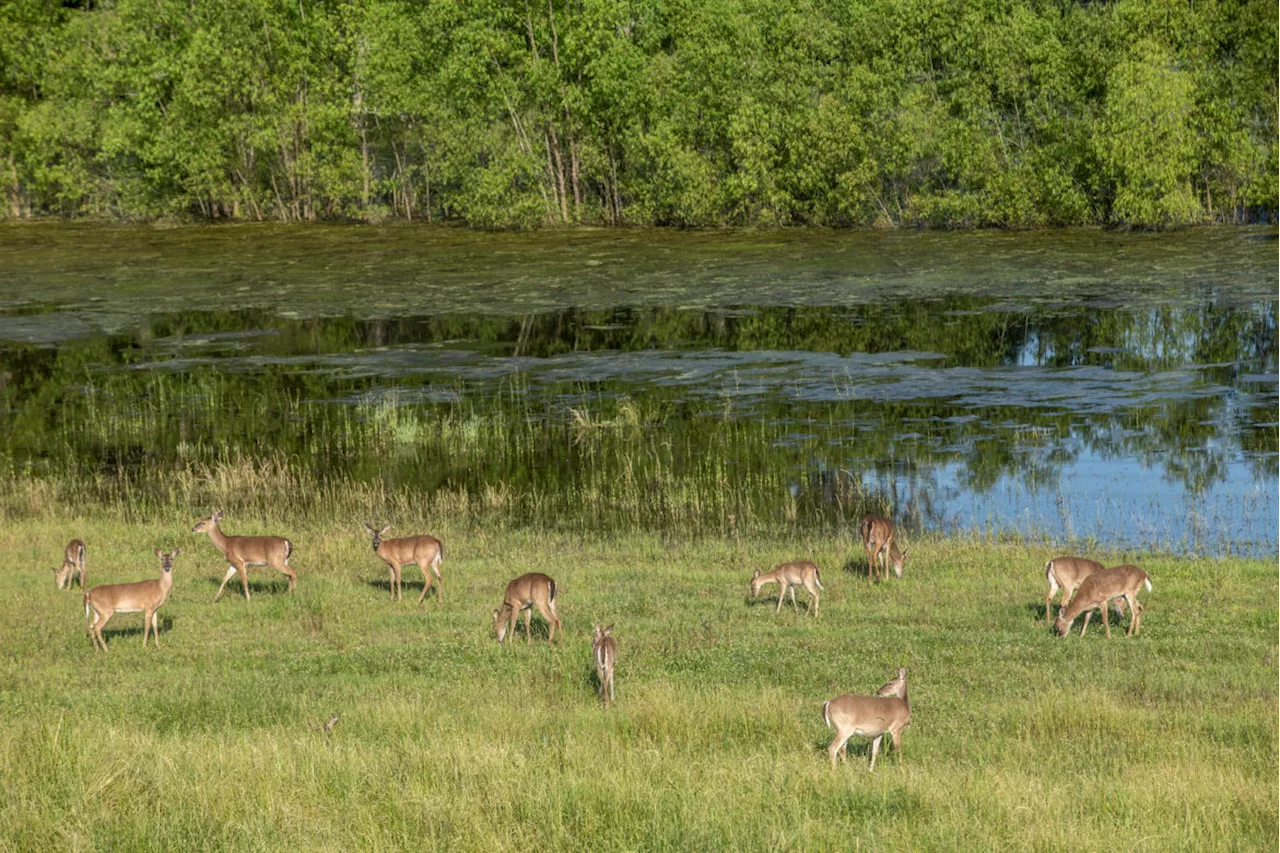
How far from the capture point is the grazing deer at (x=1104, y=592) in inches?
586

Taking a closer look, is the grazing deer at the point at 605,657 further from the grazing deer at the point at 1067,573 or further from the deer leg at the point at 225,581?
the deer leg at the point at 225,581

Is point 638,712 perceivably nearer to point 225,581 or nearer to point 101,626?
point 101,626

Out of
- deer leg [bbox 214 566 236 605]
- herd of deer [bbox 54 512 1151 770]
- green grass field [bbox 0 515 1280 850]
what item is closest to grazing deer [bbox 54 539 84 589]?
herd of deer [bbox 54 512 1151 770]

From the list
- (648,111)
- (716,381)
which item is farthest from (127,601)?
(648,111)

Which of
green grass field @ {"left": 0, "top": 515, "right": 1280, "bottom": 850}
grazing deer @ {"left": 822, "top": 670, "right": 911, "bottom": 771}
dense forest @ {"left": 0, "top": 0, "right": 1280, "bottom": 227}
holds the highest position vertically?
dense forest @ {"left": 0, "top": 0, "right": 1280, "bottom": 227}

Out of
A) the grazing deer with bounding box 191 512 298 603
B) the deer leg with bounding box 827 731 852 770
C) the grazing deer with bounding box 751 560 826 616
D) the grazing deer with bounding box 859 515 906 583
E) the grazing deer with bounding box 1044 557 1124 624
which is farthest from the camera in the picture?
the grazing deer with bounding box 859 515 906 583

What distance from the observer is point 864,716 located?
10734 mm

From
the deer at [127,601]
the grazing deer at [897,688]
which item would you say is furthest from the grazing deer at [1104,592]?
the deer at [127,601]

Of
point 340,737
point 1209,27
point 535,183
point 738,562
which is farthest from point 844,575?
point 535,183

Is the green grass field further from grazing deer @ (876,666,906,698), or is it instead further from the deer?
grazing deer @ (876,666,906,698)

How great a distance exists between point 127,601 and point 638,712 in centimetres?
599

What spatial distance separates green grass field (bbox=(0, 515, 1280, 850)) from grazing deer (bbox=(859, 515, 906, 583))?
41 centimetres

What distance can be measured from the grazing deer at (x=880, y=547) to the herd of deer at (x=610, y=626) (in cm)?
1

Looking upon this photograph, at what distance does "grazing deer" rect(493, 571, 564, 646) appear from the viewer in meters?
14.8
